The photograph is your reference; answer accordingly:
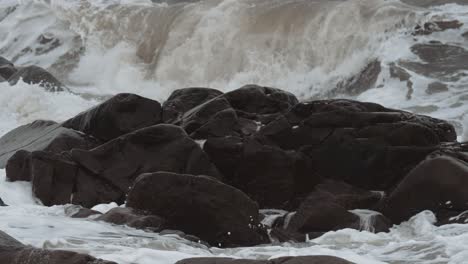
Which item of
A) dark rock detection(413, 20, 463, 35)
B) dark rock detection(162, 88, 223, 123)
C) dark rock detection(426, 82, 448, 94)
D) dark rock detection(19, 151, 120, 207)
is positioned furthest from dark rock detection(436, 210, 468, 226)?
dark rock detection(413, 20, 463, 35)

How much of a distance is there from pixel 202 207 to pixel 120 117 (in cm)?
315

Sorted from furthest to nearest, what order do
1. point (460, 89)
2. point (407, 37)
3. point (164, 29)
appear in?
point (164, 29)
point (407, 37)
point (460, 89)

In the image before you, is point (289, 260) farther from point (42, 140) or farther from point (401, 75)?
point (401, 75)

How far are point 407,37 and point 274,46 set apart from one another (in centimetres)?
314

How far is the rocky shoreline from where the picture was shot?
6.73 m

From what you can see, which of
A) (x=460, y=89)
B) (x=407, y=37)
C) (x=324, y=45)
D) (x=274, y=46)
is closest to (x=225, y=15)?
(x=274, y=46)

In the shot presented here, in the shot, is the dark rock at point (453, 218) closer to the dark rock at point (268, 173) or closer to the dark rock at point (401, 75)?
the dark rock at point (268, 173)

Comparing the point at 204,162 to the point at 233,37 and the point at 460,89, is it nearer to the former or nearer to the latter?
the point at 460,89

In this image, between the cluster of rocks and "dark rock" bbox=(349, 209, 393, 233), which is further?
the cluster of rocks

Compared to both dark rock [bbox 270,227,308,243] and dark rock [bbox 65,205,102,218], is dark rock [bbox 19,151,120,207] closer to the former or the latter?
dark rock [bbox 65,205,102,218]

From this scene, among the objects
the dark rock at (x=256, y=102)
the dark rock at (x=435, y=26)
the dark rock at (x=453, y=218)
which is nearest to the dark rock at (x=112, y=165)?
the dark rock at (x=256, y=102)

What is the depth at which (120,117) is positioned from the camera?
9.47m

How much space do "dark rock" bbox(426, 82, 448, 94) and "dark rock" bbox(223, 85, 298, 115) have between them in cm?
490

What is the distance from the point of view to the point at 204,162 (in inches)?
323
